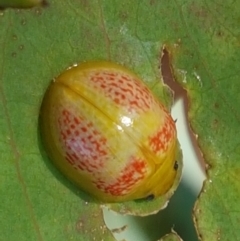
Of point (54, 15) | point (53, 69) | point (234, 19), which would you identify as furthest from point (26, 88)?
point (234, 19)

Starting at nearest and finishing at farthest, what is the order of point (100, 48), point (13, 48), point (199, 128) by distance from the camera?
point (13, 48), point (100, 48), point (199, 128)

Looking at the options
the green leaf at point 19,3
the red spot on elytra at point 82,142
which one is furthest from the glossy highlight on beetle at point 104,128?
the green leaf at point 19,3

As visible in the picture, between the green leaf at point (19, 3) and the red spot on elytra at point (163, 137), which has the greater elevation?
the green leaf at point (19, 3)

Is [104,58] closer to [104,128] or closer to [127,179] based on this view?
[104,128]

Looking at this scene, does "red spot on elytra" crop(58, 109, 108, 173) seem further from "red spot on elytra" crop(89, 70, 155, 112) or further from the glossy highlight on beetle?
"red spot on elytra" crop(89, 70, 155, 112)

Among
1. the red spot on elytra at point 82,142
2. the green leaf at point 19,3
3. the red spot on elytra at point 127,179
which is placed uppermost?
the green leaf at point 19,3

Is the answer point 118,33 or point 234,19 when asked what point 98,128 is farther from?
point 234,19

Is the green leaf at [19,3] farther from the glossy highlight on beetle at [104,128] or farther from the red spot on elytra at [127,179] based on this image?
the red spot on elytra at [127,179]
